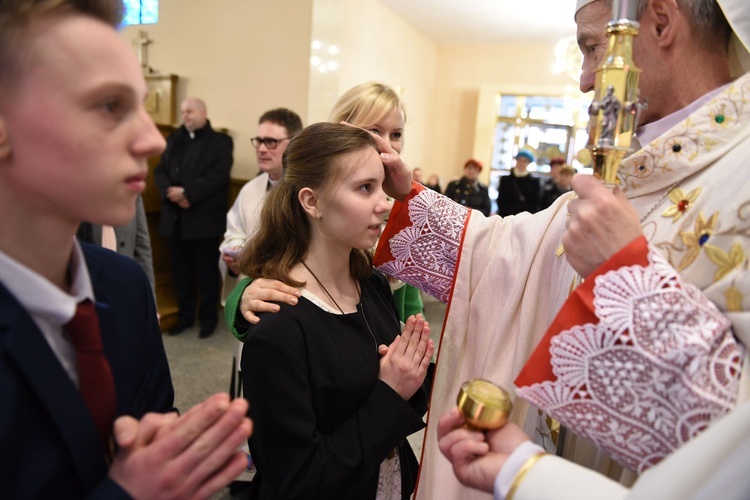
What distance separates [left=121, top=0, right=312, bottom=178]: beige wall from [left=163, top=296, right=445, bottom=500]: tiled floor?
6.39ft

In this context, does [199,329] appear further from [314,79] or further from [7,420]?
[7,420]

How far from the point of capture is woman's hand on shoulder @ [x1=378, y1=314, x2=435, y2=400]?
1.33 meters

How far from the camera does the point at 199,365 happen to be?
168 inches

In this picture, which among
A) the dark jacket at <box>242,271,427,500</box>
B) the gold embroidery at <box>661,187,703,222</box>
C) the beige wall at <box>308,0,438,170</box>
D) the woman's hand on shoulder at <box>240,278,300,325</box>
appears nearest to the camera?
the gold embroidery at <box>661,187,703,222</box>

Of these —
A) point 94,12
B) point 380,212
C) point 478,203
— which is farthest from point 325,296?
point 478,203

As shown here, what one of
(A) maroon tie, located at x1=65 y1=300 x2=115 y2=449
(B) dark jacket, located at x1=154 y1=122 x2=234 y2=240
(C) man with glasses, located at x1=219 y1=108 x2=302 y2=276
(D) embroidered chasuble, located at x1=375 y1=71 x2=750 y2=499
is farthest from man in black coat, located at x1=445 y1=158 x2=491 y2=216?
(A) maroon tie, located at x1=65 y1=300 x2=115 y2=449

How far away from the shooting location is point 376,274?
1747 millimetres

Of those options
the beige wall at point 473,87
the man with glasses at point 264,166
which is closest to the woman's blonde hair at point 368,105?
the man with glasses at point 264,166

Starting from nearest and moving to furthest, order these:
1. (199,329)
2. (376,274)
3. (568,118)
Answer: (376,274) < (199,329) < (568,118)

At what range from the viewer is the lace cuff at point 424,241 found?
5.32 ft

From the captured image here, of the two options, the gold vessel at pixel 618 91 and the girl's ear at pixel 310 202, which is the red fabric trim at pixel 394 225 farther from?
the gold vessel at pixel 618 91

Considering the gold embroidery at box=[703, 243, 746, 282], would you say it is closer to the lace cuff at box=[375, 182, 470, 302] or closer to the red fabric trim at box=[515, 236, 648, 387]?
the red fabric trim at box=[515, 236, 648, 387]

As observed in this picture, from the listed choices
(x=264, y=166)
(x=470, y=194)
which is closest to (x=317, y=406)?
(x=264, y=166)

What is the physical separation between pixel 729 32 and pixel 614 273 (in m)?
0.66
